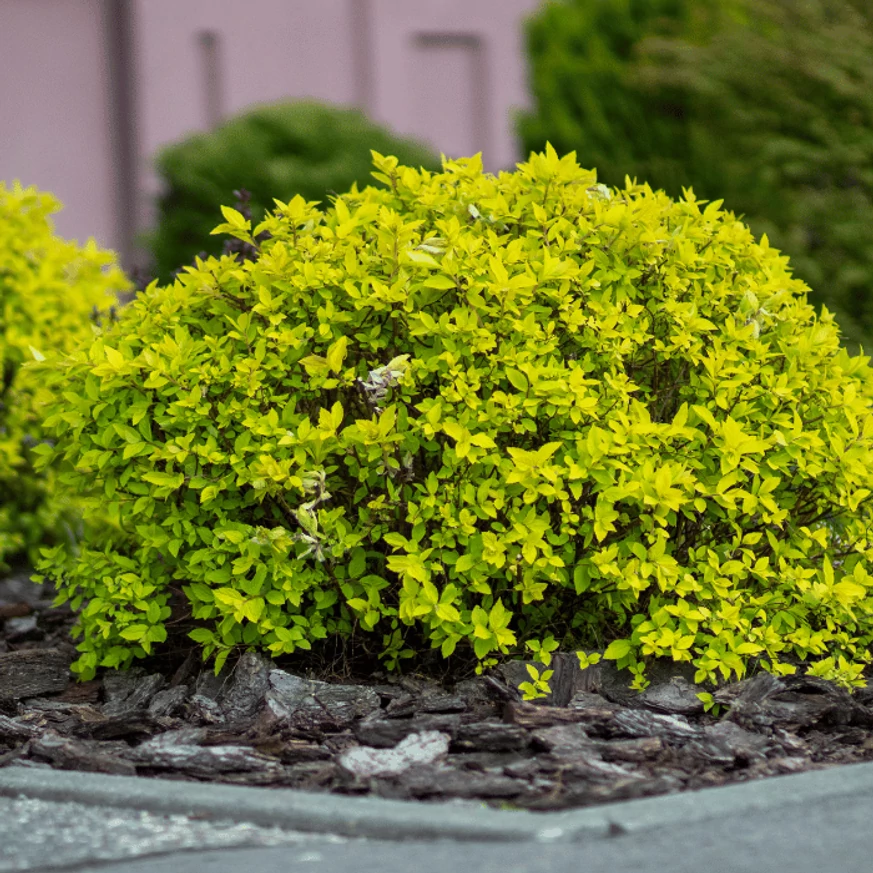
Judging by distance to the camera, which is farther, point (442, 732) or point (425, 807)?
point (442, 732)

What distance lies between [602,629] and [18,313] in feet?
10.3

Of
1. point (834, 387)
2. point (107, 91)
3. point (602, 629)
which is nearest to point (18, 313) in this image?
point (602, 629)

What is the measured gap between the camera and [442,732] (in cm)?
380

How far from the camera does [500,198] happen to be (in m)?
4.49

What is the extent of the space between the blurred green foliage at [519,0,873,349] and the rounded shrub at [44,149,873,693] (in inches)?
203

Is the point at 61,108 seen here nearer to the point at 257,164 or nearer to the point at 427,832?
the point at 257,164

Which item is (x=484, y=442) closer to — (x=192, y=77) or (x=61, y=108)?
(x=61, y=108)

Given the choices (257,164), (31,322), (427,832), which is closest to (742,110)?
(257,164)

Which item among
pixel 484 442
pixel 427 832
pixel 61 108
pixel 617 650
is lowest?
pixel 427 832

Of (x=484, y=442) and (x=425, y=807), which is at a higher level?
(x=484, y=442)

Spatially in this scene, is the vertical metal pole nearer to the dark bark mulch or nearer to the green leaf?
the dark bark mulch

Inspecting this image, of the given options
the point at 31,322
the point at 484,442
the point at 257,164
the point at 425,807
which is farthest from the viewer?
the point at 257,164

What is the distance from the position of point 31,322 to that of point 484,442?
3.01 metres

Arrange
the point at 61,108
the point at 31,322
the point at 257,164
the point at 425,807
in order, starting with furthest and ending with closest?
the point at 61,108 < the point at 257,164 < the point at 31,322 < the point at 425,807
